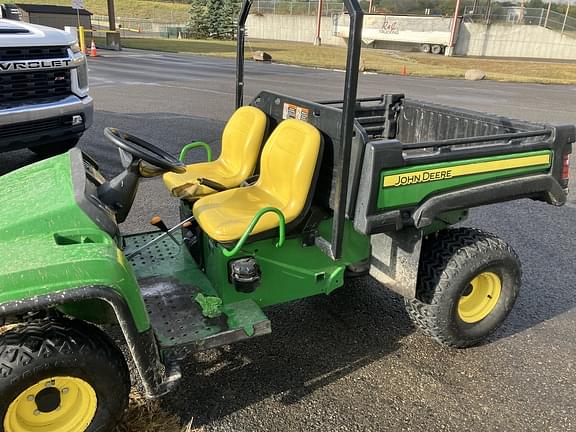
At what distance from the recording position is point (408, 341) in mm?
3236

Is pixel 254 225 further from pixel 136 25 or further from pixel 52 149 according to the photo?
pixel 136 25

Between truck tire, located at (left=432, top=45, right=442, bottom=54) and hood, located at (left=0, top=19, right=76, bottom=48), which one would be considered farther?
truck tire, located at (left=432, top=45, right=442, bottom=54)

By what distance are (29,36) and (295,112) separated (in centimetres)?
332

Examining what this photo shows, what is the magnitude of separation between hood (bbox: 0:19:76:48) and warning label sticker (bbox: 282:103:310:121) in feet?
10.0

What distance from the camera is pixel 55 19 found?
27312 mm

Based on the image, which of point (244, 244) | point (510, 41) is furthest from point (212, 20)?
point (244, 244)

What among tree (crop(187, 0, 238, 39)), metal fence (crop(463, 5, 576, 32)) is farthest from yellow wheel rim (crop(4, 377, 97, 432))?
tree (crop(187, 0, 238, 39))

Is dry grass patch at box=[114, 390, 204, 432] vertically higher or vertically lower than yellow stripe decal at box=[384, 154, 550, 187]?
lower

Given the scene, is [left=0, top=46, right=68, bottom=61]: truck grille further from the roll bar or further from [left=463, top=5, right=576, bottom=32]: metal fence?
[left=463, top=5, right=576, bottom=32]: metal fence

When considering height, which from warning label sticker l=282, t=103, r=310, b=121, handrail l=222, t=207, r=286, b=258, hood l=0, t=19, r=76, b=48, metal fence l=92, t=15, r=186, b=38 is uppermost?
hood l=0, t=19, r=76, b=48

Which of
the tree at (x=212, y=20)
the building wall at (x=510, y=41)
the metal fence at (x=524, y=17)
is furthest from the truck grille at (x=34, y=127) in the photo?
the tree at (x=212, y=20)

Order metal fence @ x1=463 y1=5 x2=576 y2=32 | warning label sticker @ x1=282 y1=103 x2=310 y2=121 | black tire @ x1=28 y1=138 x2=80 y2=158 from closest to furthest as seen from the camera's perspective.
A: 1. warning label sticker @ x1=282 y1=103 x2=310 y2=121
2. black tire @ x1=28 y1=138 x2=80 y2=158
3. metal fence @ x1=463 y1=5 x2=576 y2=32

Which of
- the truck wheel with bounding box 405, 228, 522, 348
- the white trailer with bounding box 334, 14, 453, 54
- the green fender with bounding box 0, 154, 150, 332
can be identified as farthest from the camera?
the white trailer with bounding box 334, 14, 453, 54

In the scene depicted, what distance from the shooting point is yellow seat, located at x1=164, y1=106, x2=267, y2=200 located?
3.60m
